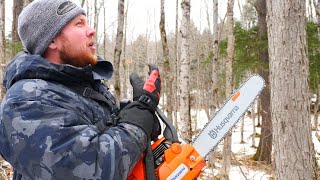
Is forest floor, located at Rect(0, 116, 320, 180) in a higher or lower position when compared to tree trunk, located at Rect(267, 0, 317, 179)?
lower

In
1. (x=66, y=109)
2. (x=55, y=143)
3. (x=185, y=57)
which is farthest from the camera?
(x=185, y=57)

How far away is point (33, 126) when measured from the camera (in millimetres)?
1263

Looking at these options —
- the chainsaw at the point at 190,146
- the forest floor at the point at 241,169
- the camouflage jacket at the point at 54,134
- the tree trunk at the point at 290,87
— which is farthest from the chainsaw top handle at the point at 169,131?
the forest floor at the point at 241,169

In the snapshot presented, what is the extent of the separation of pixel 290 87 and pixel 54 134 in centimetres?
218

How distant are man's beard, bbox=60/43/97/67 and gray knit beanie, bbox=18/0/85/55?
0.09 m

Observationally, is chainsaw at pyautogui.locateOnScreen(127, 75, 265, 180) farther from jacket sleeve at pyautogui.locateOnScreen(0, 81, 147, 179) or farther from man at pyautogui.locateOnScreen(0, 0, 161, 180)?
jacket sleeve at pyautogui.locateOnScreen(0, 81, 147, 179)

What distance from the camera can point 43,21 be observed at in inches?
62.8

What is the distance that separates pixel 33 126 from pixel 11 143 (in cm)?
11

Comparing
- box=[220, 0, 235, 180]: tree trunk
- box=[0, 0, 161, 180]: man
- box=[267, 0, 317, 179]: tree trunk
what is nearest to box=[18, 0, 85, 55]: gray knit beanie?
box=[0, 0, 161, 180]: man

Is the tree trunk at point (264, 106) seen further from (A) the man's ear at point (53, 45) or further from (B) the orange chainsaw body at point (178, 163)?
(A) the man's ear at point (53, 45)

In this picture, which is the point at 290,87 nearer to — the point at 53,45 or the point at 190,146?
the point at 190,146

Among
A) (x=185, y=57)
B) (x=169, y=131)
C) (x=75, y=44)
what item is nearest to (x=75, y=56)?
(x=75, y=44)

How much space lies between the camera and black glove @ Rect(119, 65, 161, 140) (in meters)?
1.49

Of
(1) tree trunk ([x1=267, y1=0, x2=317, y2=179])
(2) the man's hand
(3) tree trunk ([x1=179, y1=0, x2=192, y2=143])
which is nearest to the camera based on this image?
(2) the man's hand
